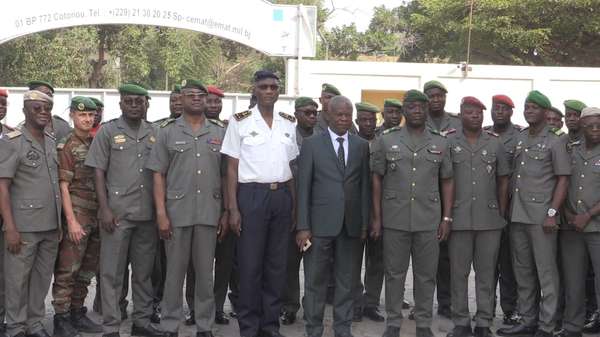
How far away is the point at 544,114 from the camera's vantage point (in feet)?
18.8

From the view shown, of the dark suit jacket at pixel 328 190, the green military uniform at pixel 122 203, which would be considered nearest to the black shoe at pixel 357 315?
the dark suit jacket at pixel 328 190

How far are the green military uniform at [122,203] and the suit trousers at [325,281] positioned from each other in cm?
132

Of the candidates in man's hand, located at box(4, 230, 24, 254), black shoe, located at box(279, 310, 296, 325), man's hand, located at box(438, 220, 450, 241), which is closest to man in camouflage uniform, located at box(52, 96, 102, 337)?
man's hand, located at box(4, 230, 24, 254)

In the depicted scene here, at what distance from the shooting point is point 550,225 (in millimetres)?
5457

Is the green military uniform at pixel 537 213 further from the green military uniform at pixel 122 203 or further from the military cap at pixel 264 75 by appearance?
the green military uniform at pixel 122 203

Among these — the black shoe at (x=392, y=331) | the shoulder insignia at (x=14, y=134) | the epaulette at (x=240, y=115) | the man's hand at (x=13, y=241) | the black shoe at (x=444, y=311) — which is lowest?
the black shoe at (x=444, y=311)

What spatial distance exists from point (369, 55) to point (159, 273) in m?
31.8

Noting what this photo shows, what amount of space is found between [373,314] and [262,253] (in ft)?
4.71

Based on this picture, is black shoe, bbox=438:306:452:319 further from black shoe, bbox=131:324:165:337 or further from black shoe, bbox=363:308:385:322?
black shoe, bbox=131:324:165:337

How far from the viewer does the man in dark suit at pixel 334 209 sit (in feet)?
17.3

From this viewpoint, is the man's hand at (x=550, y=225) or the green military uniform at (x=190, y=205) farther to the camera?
the man's hand at (x=550, y=225)

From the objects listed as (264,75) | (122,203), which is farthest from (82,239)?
(264,75)

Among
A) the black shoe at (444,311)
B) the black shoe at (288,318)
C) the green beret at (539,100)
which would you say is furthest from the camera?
the black shoe at (444,311)

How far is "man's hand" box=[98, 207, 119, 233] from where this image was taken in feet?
17.2
